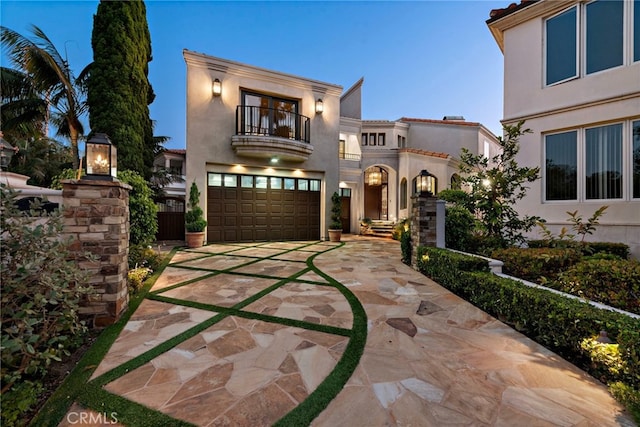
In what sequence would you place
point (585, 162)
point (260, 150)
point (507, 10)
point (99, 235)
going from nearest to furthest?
point (99, 235), point (585, 162), point (507, 10), point (260, 150)

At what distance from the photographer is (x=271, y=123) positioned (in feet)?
33.0

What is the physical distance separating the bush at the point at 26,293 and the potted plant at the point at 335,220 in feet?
29.8

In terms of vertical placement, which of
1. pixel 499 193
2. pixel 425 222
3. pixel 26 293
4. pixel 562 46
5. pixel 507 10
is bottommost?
pixel 26 293

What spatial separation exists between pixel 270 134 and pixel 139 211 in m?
5.89

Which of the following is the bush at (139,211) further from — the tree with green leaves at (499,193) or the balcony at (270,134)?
the tree with green leaves at (499,193)

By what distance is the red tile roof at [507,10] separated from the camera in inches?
253

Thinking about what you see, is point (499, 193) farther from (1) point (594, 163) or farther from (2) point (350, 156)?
(2) point (350, 156)

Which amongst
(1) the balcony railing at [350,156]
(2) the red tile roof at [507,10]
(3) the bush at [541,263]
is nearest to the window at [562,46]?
(2) the red tile roof at [507,10]

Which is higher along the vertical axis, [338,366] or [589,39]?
[589,39]

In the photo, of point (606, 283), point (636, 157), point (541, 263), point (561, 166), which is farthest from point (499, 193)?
point (636, 157)

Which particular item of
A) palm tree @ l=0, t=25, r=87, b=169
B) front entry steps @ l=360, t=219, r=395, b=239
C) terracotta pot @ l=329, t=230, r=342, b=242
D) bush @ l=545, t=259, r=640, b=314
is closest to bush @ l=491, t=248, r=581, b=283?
bush @ l=545, t=259, r=640, b=314

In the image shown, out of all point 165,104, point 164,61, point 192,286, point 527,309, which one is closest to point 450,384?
point 527,309

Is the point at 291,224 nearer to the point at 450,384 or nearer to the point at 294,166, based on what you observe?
the point at 294,166

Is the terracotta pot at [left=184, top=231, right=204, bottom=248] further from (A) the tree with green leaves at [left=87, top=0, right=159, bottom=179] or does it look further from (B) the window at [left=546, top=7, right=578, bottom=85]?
(B) the window at [left=546, top=7, right=578, bottom=85]
